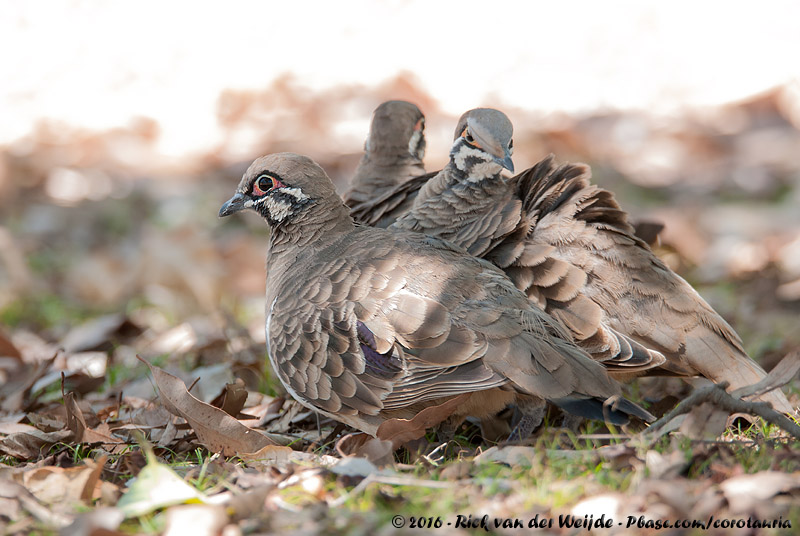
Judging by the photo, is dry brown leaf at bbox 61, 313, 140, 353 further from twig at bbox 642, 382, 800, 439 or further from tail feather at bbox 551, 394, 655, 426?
twig at bbox 642, 382, 800, 439

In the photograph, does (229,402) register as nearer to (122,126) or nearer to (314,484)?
(314,484)

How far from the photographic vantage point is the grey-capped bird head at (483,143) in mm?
3859

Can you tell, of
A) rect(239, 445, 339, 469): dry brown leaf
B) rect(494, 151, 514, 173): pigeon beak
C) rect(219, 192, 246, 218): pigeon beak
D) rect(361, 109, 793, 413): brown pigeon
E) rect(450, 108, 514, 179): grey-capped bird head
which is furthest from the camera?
rect(219, 192, 246, 218): pigeon beak

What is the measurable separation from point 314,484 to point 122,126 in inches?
307

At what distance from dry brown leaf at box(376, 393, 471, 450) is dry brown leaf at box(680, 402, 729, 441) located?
796mm

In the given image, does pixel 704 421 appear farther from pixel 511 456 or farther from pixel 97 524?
pixel 97 524

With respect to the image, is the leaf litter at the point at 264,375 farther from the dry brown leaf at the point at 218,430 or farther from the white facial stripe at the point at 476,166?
the white facial stripe at the point at 476,166

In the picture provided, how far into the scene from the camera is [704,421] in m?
3.06

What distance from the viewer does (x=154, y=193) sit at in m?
8.73

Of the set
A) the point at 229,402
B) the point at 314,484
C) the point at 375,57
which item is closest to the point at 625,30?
the point at 375,57

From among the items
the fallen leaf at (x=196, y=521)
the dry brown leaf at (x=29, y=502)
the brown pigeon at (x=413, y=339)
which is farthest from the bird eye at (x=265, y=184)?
the fallen leaf at (x=196, y=521)

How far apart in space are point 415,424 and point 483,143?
1330 millimetres

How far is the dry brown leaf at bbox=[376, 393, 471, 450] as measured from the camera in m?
3.27

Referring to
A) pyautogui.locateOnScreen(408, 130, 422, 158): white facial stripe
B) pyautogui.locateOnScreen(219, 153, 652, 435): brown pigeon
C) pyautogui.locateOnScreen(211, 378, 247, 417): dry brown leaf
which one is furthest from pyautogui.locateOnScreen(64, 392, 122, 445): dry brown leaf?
pyautogui.locateOnScreen(408, 130, 422, 158): white facial stripe
